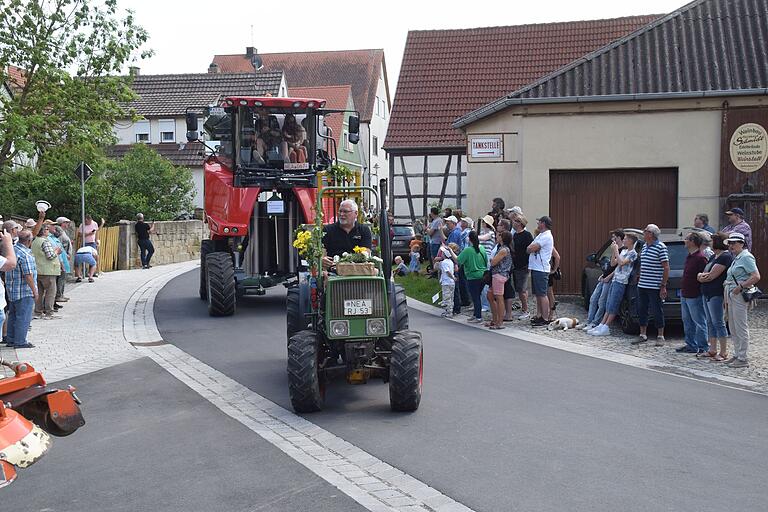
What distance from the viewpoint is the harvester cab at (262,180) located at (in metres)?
16.7

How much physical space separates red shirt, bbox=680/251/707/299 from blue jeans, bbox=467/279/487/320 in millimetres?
4283

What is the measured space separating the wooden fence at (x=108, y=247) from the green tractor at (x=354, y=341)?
19524 mm

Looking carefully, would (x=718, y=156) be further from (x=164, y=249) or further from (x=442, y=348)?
(x=164, y=249)

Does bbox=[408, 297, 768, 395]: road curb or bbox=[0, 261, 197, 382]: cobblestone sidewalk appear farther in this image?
bbox=[0, 261, 197, 382]: cobblestone sidewalk

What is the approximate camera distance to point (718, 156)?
18938mm

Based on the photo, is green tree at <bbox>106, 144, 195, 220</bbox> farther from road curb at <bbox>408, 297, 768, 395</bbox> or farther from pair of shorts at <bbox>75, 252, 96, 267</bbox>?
road curb at <bbox>408, 297, 768, 395</bbox>

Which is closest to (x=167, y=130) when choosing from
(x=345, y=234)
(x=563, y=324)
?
(x=563, y=324)

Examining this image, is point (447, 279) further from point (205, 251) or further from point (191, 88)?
point (191, 88)

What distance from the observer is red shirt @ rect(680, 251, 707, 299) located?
1262 cm

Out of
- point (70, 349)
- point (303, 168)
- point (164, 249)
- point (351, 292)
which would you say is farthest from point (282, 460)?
point (164, 249)

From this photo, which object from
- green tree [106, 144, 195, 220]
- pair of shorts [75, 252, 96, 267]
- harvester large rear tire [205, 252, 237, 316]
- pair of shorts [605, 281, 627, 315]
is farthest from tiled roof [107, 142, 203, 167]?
pair of shorts [605, 281, 627, 315]

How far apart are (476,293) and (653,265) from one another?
3.61 metres

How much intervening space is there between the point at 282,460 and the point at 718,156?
14.4m

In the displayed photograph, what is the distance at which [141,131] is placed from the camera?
159 ft
